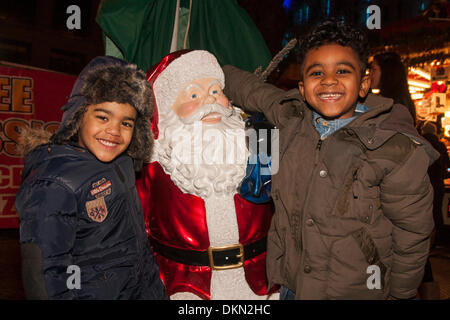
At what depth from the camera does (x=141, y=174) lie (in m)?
2.06

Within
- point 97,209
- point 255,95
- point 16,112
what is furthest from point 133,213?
point 16,112

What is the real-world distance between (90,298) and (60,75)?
553 centimetres

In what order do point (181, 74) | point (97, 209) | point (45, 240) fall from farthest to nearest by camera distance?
point (181, 74), point (97, 209), point (45, 240)

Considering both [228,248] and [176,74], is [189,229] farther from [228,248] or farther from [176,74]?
[176,74]

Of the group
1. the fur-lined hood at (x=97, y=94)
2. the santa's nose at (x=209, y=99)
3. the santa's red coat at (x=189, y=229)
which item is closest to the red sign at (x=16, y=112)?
the fur-lined hood at (x=97, y=94)

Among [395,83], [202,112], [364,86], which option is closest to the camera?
[364,86]

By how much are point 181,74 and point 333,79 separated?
87 cm

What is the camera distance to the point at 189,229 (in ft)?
6.13

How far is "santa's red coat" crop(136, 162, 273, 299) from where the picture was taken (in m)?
1.85

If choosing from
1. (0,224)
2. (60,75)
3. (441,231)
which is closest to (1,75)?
(60,75)

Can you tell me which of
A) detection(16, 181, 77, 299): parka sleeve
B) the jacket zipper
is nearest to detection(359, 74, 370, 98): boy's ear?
the jacket zipper

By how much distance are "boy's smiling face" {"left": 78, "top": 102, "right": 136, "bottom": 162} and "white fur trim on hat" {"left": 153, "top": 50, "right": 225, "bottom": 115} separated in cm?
39

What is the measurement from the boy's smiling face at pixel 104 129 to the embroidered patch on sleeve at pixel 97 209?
8.0 inches

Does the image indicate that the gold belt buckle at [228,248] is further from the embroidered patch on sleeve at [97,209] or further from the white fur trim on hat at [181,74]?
the white fur trim on hat at [181,74]
